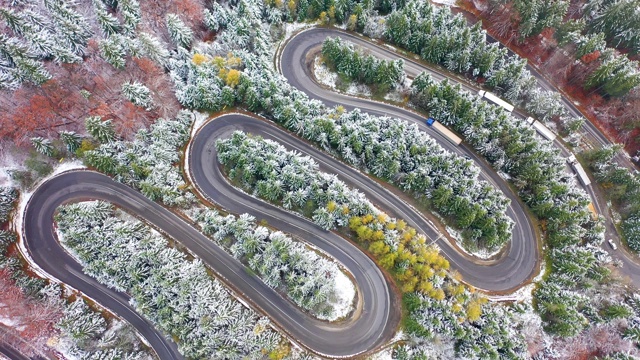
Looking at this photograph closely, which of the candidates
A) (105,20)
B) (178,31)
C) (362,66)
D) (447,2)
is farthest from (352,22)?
(105,20)

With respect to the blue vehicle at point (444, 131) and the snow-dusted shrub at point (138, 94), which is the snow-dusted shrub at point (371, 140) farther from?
the blue vehicle at point (444, 131)

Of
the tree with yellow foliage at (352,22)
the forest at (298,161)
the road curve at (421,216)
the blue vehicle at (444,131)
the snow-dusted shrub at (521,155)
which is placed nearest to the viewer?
the forest at (298,161)

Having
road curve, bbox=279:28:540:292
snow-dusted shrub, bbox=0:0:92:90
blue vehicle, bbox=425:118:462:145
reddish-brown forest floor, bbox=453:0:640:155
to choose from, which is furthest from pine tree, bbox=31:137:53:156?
reddish-brown forest floor, bbox=453:0:640:155

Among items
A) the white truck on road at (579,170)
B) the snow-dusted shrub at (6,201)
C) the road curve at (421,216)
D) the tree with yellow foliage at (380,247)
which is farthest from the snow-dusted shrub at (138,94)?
the white truck on road at (579,170)

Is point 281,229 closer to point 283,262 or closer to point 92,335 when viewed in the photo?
point 283,262

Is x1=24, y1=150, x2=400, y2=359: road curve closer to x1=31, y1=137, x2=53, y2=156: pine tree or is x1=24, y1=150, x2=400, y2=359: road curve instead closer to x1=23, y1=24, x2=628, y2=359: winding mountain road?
x1=23, y1=24, x2=628, y2=359: winding mountain road

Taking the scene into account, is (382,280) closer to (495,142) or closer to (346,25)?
(495,142)

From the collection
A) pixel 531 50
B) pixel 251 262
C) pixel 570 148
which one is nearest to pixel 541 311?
pixel 570 148
